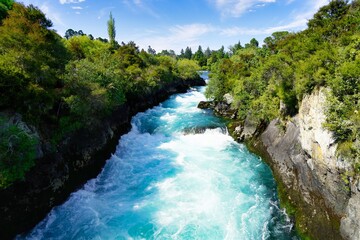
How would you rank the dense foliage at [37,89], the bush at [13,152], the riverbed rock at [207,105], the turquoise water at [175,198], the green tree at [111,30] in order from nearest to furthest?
the bush at [13,152], the dense foliage at [37,89], the turquoise water at [175,198], the riverbed rock at [207,105], the green tree at [111,30]

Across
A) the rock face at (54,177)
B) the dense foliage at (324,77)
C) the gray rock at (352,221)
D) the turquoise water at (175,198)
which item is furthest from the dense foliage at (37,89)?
the gray rock at (352,221)

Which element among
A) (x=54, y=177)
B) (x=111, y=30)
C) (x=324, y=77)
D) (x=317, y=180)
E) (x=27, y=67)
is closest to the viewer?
(x=324, y=77)

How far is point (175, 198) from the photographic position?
17766 mm

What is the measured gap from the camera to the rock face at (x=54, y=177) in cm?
1346

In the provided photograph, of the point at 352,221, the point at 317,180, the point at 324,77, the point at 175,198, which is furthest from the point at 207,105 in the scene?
the point at 352,221

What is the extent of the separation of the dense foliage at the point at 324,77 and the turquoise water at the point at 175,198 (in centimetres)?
595

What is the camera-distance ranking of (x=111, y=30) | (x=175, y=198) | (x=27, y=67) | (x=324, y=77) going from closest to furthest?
(x=324, y=77) < (x=27, y=67) < (x=175, y=198) < (x=111, y=30)

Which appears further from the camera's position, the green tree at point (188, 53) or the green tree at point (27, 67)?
the green tree at point (188, 53)

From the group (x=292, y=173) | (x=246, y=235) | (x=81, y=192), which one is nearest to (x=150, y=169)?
(x=81, y=192)

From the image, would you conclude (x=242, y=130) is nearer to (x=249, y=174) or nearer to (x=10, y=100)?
(x=249, y=174)

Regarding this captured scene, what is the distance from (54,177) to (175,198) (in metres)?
8.95

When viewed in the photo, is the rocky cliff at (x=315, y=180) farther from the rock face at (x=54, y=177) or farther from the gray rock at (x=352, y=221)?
the rock face at (x=54, y=177)

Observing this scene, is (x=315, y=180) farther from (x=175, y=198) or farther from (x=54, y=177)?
(x=54, y=177)

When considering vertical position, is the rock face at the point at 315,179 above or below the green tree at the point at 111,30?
below
